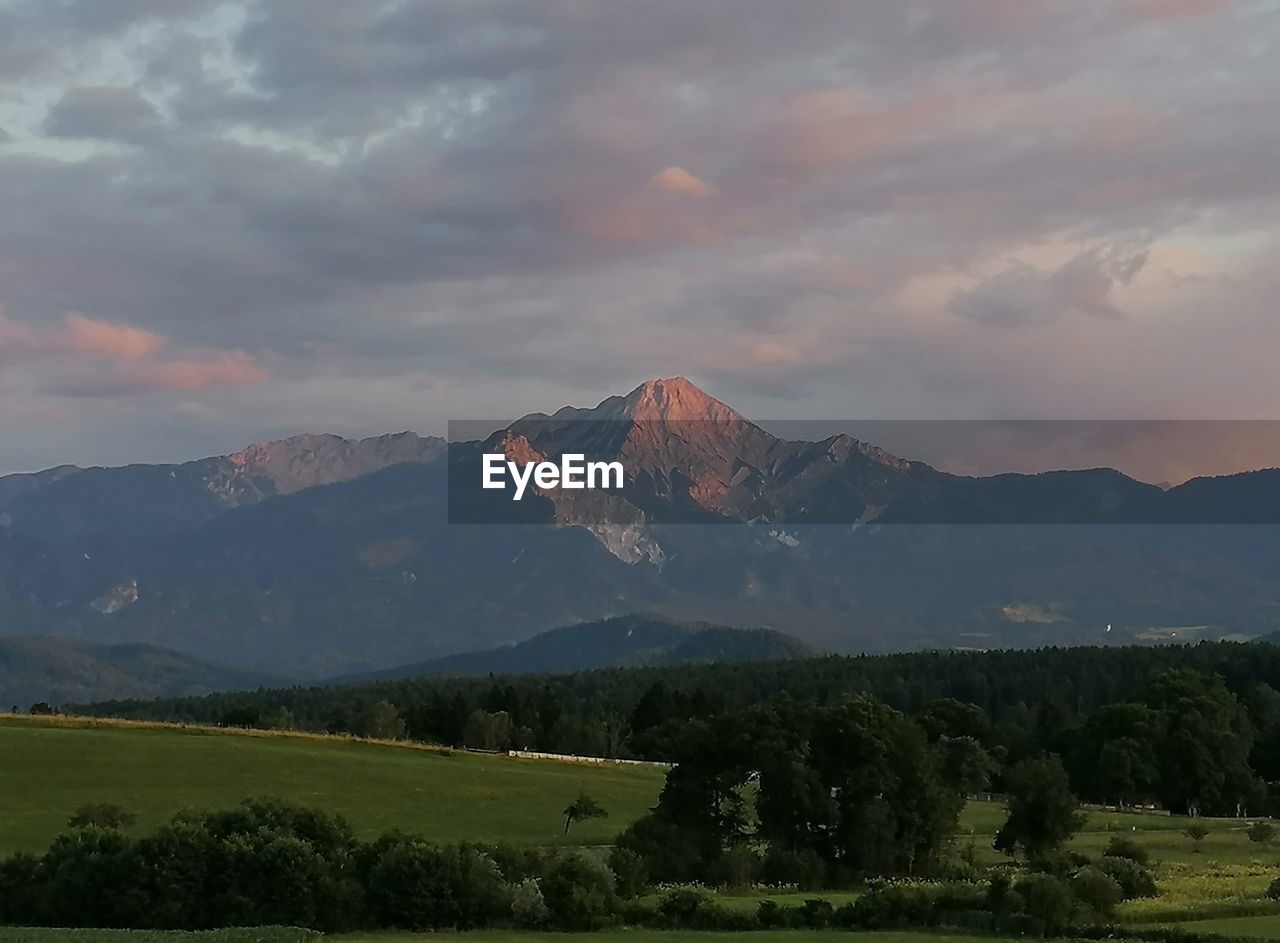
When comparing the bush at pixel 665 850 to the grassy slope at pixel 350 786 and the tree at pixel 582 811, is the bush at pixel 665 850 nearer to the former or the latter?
the grassy slope at pixel 350 786

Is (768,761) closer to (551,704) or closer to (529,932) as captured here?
(529,932)

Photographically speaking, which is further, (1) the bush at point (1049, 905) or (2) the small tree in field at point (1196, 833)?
(2) the small tree in field at point (1196, 833)

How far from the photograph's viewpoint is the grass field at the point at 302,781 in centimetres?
8950

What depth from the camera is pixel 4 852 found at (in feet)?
247

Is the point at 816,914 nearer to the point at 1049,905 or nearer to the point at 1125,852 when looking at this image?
the point at 1049,905

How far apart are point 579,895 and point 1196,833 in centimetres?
4586

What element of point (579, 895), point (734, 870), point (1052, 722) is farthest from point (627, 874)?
point (1052, 722)

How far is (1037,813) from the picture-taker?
8156 centimetres

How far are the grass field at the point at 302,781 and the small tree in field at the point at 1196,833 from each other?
3221 centimetres

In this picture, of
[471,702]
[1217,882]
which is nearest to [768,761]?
[1217,882]

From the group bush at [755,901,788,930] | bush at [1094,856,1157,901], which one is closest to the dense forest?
bush at [1094,856,1157,901]

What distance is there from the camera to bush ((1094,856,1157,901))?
60812 mm

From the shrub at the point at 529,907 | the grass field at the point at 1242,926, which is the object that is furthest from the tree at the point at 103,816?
the grass field at the point at 1242,926

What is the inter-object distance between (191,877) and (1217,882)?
1665 inches
